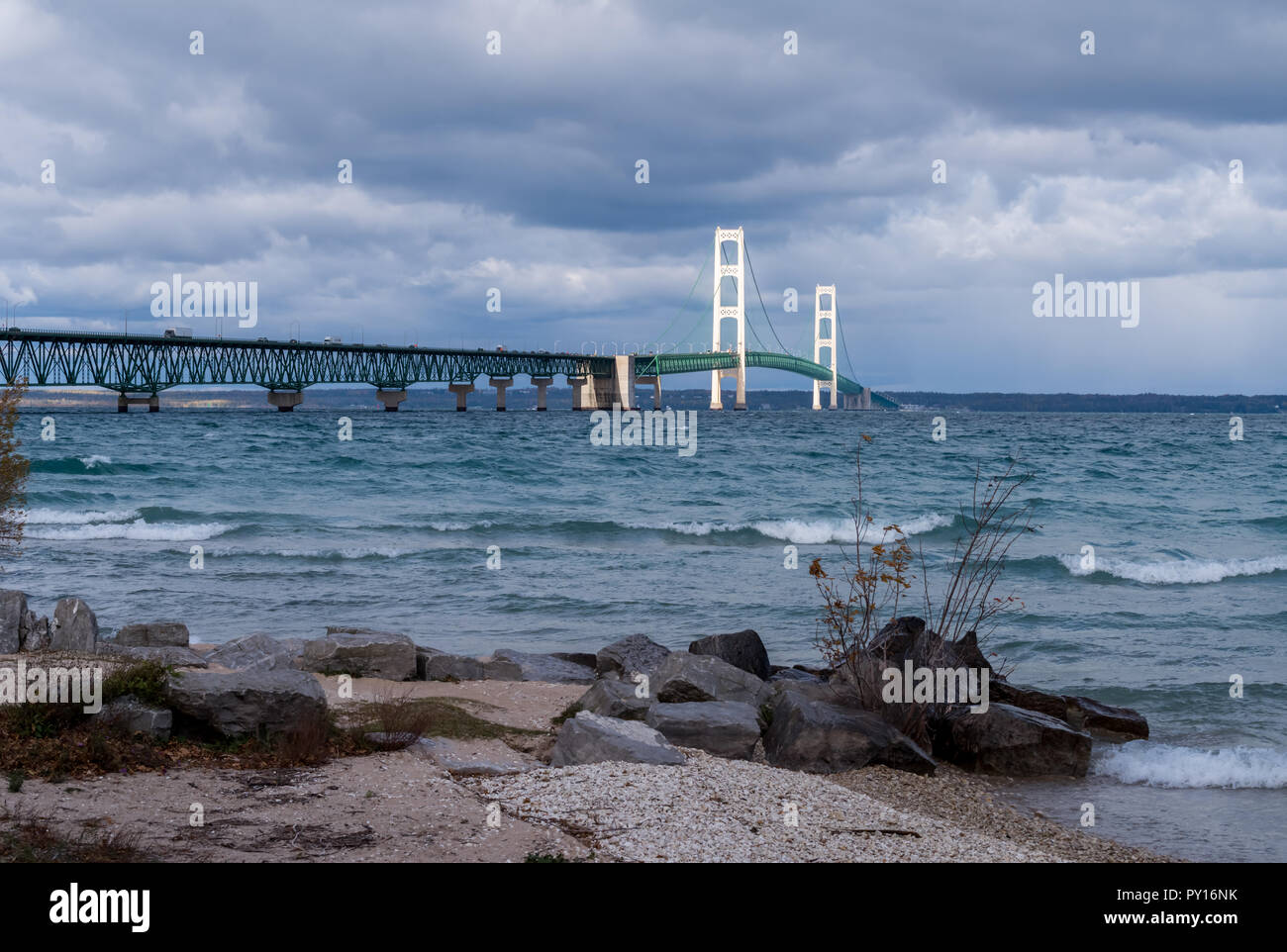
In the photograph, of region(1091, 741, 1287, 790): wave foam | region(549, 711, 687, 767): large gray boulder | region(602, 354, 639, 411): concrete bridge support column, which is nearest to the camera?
region(549, 711, 687, 767): large gray boulder

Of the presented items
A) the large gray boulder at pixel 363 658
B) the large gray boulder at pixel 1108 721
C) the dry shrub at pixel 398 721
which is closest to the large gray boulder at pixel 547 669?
the large gray boulder at pixel 363 658

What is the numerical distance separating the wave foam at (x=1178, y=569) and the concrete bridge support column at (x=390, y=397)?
79240 millimetres

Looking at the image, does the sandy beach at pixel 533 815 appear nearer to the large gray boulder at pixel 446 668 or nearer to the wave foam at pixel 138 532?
the large gray boulder at pixel 446 668

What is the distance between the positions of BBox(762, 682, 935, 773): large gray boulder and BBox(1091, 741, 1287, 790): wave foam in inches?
64.5

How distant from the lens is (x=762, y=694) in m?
8.29

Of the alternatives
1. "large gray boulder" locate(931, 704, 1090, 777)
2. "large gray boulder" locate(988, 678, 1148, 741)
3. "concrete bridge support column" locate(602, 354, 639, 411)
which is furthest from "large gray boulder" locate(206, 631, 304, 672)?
"concrete bridge support column" locate(602, 354, 639, 411)

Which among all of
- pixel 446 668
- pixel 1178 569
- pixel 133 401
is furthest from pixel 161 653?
pixel 133 401

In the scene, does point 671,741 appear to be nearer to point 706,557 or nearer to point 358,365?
point 706,557

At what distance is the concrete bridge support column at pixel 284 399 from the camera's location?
84.6m

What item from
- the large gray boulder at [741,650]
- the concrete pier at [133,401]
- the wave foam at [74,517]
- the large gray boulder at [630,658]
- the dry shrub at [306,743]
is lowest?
the large gray boulder at [630,658]

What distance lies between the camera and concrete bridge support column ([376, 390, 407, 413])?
9100 centimetres

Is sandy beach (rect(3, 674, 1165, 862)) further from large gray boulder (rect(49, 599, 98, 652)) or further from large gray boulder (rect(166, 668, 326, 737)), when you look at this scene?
large gray boulder (rect(49, 599, 98, 652))

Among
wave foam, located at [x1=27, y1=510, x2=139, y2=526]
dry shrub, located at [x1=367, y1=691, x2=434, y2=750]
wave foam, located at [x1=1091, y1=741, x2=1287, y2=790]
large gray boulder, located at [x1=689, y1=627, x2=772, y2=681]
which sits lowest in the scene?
wave foam, located at [x1=1091, y1=741, x2=1287, y2=790]

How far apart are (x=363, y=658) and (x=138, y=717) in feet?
10.6
